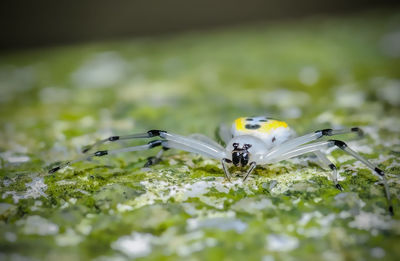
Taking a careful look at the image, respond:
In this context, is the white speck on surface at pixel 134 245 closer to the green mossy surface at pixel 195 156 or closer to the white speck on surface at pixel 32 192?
the green mossy surface at pixel 195 156

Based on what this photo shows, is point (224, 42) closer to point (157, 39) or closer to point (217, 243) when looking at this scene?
point (157, 39)

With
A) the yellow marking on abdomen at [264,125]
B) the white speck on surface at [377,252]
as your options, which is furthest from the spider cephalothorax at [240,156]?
the white speck on surface at [377,252]

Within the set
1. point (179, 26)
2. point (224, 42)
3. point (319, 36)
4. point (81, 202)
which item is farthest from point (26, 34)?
point (81, 202)

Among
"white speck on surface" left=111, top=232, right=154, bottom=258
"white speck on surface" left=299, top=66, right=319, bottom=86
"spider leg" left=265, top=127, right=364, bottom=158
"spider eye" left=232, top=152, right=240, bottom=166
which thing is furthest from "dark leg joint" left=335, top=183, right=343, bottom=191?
"white speck on surface" left=299, top=66, right=319, bottom=86

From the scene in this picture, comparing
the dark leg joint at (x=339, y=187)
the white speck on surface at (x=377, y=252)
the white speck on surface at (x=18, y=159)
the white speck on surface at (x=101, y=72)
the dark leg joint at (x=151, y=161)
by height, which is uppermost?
the white speck on surface at (x=101, y=72)

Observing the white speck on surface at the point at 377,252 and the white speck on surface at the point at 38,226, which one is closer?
the white speck on surface at the point at 377,252
